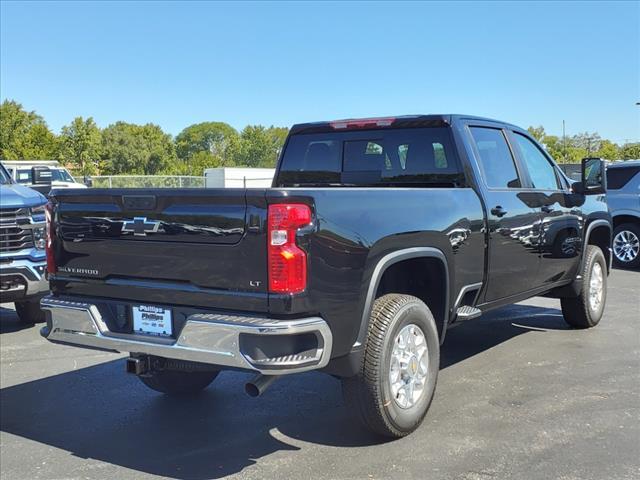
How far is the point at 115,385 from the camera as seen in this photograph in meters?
5.33

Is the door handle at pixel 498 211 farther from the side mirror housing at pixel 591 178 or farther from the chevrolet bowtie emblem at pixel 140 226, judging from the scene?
the chevrolet bowtie emblem at pixel 140 226

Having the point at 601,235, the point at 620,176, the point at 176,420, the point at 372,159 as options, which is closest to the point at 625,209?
the point at 620,176

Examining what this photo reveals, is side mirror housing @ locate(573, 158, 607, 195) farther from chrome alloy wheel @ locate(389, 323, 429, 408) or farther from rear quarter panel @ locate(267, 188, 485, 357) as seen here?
chrome alloy wheel @ locate(389, 323, 429, 408)

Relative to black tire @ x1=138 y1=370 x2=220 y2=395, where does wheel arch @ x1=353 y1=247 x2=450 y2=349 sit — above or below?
above

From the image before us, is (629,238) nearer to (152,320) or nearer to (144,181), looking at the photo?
(152,320)

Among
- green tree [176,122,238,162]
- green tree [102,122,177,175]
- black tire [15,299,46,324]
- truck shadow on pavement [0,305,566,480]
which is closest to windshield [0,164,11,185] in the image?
black tire [15,299,46,324]

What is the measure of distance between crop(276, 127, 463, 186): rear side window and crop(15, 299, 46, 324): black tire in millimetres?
3814

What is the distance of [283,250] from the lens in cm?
323

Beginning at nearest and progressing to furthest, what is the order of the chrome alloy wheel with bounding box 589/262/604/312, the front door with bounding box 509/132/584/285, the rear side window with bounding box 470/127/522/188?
the rear side window with bounding box 470/127/522/188
the front door with bounding box 509/132/584/285
the chrome alloy wheel with bounding box 589/262/604/312

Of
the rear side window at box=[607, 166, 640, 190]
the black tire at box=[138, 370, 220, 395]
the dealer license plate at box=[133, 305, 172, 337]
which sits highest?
the rear side window at box=[607, 166, 640, 190]

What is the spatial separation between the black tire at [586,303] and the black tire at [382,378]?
3298 mm

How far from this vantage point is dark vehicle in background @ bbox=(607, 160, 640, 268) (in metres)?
11.6

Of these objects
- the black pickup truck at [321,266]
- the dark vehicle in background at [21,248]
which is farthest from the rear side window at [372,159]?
the dark vehicle in background at [21,248]

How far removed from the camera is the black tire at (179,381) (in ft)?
15.9
